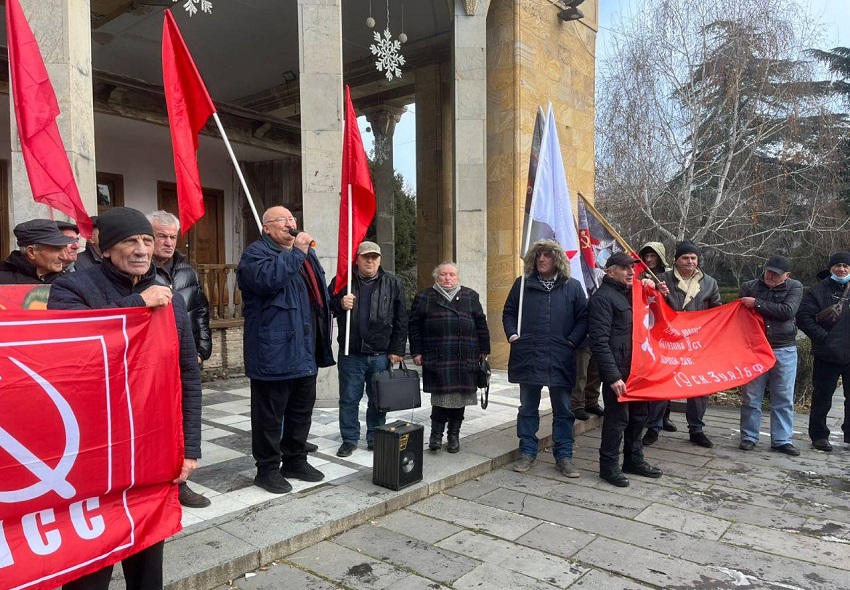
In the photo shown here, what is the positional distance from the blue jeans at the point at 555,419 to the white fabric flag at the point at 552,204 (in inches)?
45.1

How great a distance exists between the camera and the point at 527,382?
5043mm

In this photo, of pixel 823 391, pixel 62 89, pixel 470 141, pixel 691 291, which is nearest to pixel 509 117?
pixel 470 141

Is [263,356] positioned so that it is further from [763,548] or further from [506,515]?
[763,548]

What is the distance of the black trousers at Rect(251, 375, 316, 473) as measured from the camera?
4129 mm

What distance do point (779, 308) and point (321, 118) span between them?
5499 millimetres

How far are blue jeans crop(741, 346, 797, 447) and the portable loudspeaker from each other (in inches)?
144

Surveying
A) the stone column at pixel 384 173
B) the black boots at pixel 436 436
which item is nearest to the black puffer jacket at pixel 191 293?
the black boots at pixel 436 436

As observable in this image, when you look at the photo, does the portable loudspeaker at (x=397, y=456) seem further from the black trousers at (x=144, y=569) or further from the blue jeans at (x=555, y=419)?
the black trousers at (x=144, y=569)

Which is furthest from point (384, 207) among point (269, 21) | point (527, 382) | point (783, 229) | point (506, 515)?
point (783, 229)

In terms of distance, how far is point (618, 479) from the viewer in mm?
4797

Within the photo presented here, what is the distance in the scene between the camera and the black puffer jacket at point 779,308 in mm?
5645

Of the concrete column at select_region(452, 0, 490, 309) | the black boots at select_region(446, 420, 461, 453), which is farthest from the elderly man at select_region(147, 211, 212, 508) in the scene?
the concrete column at select_region(452, 0, 490, 309)

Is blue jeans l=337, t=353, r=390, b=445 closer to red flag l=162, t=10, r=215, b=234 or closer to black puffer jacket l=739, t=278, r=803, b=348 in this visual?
red flag l=162, t=10, r=215, b=234

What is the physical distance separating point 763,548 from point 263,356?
357cm
